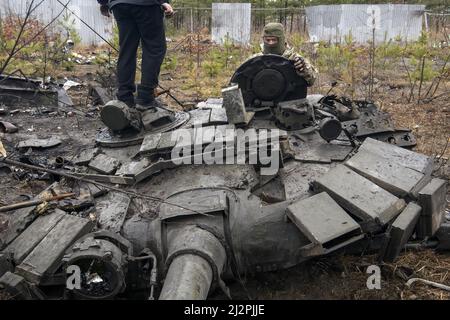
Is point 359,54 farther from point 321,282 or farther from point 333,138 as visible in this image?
point 321,282

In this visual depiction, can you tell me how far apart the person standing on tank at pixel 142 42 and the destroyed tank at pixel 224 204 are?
50 cm

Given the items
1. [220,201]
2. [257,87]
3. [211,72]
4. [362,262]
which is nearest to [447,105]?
[211,72]

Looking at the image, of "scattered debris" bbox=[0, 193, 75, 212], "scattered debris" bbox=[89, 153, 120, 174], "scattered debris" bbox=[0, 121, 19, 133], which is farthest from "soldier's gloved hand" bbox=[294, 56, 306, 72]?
"scattered debris" bbox=[0, 121, 19, 133]

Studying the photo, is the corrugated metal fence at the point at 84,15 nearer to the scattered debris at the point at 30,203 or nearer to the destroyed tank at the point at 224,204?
the destroyed tank at the point at 224,204

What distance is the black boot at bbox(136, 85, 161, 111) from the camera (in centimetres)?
555

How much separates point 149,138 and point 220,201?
133 cm

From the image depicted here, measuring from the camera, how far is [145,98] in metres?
5.61

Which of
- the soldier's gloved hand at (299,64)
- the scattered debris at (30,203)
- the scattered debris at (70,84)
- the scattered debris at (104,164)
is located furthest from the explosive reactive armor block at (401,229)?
the scattered debris at (70,84)

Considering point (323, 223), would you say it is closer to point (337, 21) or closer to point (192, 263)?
point (192, 263)

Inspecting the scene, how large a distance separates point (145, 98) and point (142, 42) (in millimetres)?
619

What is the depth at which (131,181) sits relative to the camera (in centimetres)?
450

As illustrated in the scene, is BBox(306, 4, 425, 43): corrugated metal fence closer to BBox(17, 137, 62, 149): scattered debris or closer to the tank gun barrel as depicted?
BBox(17, 137, 62, 149): scattered debris

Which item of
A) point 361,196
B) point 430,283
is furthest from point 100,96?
point 430,283

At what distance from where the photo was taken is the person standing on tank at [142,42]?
5340 millimetres
